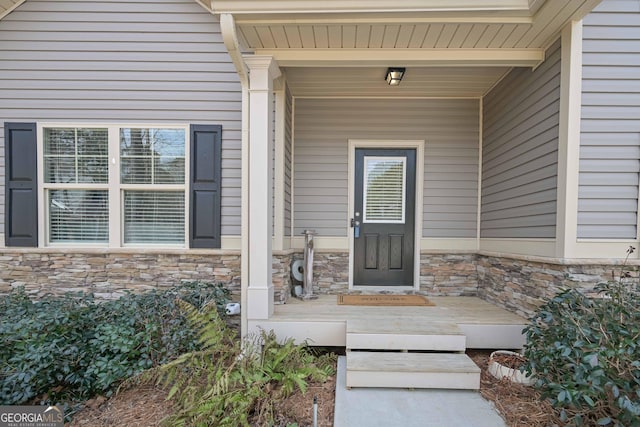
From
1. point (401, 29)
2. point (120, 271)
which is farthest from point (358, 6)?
point (120, 271)

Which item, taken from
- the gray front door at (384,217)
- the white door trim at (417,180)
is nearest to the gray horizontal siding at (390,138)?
the white door trim at (417,180)

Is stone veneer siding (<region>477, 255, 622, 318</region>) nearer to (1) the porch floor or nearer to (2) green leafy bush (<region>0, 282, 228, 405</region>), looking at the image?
(1) the porch floor

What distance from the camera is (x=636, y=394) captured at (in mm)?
1542

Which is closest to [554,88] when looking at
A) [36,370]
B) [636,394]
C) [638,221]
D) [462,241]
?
[638,221]

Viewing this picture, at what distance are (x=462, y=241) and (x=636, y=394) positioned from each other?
226 centimetres

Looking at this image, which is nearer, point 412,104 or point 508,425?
point 508,425

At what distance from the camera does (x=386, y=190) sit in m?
3.83

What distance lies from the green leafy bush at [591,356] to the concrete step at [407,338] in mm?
499

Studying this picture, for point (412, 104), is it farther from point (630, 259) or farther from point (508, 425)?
point (508, 425)

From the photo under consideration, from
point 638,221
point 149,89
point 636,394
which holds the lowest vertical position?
point 636,394

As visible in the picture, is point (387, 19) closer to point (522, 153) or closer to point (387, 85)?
point (387, 85)

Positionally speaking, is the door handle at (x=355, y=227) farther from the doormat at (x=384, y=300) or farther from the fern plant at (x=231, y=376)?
the fern plant at (x=231, y=376)

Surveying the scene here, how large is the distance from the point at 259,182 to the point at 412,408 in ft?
6.64

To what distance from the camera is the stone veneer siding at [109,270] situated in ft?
10.5
